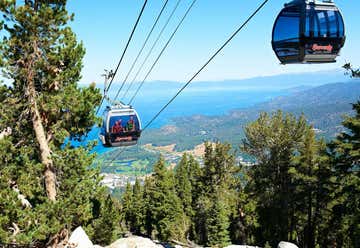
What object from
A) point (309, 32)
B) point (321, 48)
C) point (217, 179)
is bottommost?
point (217, 179)

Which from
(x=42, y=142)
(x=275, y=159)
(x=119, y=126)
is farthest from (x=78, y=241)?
(x=275, y=159)

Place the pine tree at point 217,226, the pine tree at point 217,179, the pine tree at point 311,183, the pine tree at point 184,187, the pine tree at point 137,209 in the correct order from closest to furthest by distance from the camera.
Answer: the pine tree at point 311,183
the pine tree at point 217,226
the pine tree at point 217,179
the pine tree at point 184,187
the pine tree at point 137,209

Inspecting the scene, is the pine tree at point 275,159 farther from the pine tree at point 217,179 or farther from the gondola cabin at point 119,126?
the gondola cabin at point 119,126

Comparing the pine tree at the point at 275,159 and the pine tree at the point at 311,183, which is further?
the pine tree at the point at 275,159

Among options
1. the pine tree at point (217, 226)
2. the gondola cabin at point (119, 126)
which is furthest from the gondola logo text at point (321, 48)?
the pine tree at point (217, 226)

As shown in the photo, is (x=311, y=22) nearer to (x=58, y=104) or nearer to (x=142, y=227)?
(x=58, y=104)

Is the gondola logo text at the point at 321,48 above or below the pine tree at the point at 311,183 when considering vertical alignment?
above

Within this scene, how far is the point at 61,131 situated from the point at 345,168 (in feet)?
59.8

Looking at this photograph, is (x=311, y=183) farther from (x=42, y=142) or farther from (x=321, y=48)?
(x=321, y=48)

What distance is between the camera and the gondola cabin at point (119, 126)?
16719 millimetres

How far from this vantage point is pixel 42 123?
52.3 feet

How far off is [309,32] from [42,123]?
11864mm

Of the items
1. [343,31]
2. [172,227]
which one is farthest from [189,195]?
[343,31]

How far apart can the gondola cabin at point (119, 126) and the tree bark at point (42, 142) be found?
262 cm
